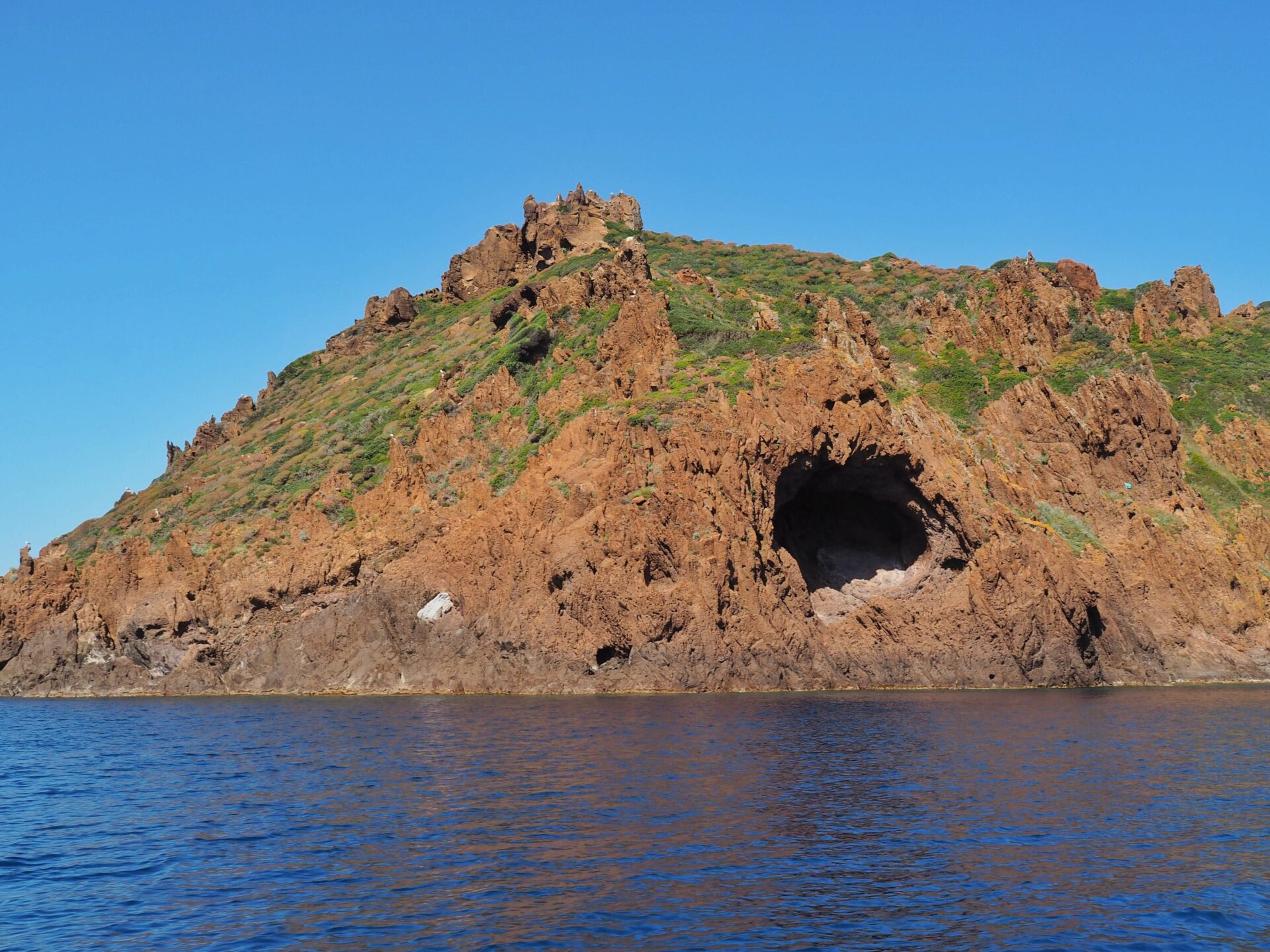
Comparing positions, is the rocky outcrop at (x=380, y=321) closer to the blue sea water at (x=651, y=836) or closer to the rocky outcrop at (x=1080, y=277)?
the rocky outcrop at (x=1080, y=277)

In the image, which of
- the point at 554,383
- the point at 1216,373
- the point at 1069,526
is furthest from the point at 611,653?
the point at 1216,373

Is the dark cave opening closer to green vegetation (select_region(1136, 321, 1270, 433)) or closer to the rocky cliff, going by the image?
the rocky cliff

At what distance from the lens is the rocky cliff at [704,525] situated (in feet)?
201

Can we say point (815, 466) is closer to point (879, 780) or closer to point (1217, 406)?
point (879, 780)

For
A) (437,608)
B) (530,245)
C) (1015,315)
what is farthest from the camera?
(530,245)

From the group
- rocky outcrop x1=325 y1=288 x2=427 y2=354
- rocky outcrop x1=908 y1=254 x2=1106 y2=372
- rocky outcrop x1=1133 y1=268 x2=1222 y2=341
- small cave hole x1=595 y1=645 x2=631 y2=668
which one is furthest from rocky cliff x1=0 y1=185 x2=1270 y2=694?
rocky outcrop x1=325 y1=288 x2=427 y2=354

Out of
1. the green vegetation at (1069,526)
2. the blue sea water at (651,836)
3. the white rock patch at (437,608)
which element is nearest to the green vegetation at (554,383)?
the green vegetation at (1069,526)

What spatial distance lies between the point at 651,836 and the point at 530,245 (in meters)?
102

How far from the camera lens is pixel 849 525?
239 feet

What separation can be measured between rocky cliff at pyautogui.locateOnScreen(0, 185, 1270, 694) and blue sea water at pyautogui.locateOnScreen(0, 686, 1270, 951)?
17.9 metres

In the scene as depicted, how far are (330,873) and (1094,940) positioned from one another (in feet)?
45.1

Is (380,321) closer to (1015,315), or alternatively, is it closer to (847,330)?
(847,330)

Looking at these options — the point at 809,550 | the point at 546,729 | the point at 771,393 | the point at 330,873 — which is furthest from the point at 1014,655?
the point at 330,873

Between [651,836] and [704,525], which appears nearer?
[651,836]
